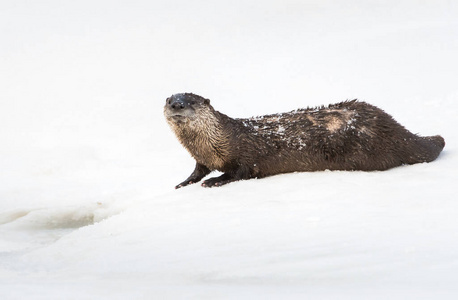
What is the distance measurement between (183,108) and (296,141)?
45.9 inches

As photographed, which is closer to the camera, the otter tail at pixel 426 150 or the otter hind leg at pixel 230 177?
the otter hind leg at pixel 230 177

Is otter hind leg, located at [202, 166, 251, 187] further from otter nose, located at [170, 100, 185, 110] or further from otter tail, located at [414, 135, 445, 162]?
otter tail, located at [414, 135, 445, 162]

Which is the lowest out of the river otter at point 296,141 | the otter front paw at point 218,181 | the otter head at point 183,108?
the otter front paw at point 218,181

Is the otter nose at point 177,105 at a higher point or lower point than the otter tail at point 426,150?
higher

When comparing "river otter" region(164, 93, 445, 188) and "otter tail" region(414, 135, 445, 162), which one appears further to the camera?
"otter tail" region(414, 135, 445, 162)

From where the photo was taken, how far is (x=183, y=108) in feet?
17.3

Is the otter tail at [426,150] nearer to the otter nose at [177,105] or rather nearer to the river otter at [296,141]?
the river otter at [296,141]

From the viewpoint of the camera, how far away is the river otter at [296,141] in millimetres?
5219

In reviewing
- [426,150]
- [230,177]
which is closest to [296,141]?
[230,177]

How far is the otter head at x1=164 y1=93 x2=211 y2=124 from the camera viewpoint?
528cm

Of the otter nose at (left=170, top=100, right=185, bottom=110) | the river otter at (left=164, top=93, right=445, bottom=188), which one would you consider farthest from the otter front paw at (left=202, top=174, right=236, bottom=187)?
the otter nose at (left=170, top=100, right=185, bottom=110)

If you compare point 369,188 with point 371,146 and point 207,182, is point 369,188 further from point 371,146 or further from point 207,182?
point 207,182

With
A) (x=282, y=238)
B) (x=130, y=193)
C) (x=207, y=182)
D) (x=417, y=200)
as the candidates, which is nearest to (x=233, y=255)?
(x=282, y=238)

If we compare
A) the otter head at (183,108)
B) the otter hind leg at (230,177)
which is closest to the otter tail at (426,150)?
the otter hind leg at (230,177)
